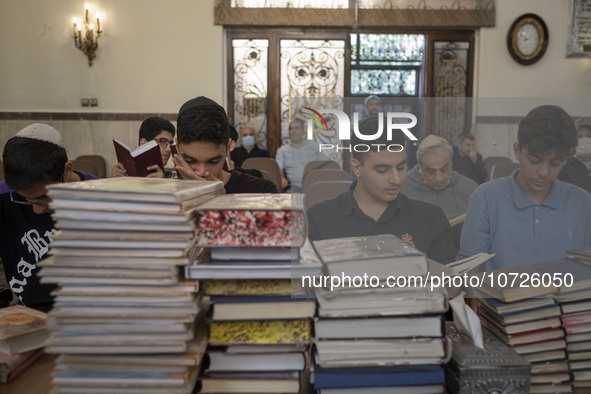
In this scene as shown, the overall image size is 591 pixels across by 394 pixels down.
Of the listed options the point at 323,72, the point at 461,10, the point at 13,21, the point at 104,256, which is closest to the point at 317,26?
the point at 323,72

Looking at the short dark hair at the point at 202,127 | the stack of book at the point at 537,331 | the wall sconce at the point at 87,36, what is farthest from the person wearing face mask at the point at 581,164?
the wall sconce at the point at 87,36

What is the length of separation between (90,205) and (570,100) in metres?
1.09

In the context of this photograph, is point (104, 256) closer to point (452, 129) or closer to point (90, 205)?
point (90, 205)

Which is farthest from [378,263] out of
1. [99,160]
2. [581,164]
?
[99,160]

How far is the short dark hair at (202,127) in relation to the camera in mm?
1896

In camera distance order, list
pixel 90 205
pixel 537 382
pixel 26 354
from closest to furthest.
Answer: pixel 90 205
pixel 537 382
pixel 26 354

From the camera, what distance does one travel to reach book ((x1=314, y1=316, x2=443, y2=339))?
3.09 feet

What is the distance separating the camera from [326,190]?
50.5 inches

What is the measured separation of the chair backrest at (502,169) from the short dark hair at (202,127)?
1.01m

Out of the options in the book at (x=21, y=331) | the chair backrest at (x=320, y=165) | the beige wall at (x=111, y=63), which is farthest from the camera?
the beige wall at (x=111, y=63)

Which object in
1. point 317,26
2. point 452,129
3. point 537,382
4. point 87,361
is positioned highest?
point 317,26

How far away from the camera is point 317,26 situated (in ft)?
24.4

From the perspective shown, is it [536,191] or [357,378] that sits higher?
[536,191]

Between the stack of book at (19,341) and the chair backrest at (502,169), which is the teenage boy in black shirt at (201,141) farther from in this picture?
the chair backrest at (502,169)
